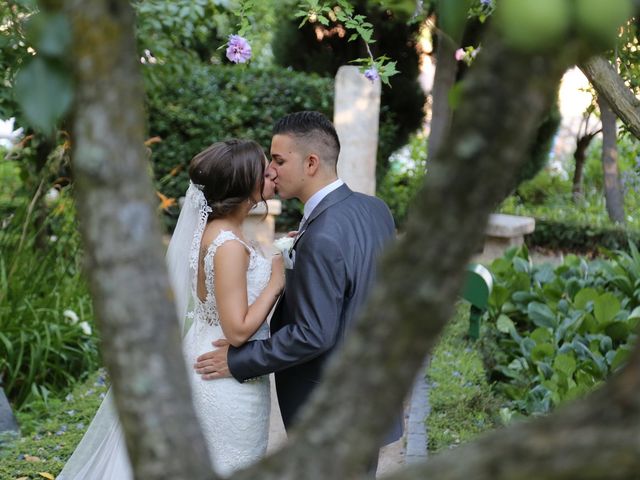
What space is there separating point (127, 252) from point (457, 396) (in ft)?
14.3

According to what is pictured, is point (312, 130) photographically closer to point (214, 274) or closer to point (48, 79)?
point (214, 274)

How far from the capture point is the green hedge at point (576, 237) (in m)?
10.8

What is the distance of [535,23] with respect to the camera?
3.51ft

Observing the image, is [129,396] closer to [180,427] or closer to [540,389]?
[180,427]

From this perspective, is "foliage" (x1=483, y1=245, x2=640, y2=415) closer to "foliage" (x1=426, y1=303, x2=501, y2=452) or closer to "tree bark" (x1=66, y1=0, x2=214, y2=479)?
"foliage" (x1=426, y1=303, x2=501, y2=452)

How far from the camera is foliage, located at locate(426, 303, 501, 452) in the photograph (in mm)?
4825

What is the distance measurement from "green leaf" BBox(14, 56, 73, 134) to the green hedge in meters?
10.0

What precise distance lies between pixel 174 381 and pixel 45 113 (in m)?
0.37

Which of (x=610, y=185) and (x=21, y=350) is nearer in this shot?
(x=21, y=350)

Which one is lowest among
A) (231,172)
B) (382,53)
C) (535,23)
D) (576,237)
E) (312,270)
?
(576,237)

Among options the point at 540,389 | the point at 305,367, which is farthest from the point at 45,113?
the point at 540,389

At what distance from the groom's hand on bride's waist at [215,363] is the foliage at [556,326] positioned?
2.21 m

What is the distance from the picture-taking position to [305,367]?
11.4 feet

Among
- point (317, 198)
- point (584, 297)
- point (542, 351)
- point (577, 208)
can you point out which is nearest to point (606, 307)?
point (584, 297)
